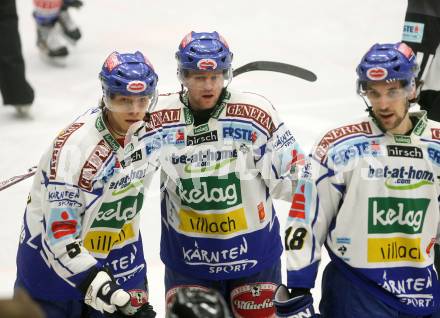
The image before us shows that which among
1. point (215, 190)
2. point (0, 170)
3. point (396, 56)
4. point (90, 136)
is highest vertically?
point (396, 56)

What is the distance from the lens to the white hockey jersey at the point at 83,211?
3529 mm

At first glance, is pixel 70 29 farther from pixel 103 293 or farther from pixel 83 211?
pixel 103 293

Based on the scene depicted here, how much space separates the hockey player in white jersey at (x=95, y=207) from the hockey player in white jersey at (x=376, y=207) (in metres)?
0.65

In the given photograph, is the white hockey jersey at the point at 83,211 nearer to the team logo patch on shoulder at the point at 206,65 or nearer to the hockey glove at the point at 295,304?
the team logo patch on shoulder at the point at 206,65

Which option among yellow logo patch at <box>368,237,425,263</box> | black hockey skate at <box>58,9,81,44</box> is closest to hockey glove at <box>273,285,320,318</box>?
yellow logo patch at <box>368,237,425,263</box>

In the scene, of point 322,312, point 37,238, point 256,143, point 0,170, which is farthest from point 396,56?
point 0,170

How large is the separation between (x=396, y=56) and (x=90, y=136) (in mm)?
1123

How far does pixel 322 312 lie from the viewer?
11.8 feet

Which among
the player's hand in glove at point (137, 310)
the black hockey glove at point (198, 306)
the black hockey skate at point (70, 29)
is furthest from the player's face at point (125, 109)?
the black hockey skate at point (70, 29)

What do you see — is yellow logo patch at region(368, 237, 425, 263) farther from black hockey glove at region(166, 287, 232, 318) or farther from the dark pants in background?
the dark pants in background

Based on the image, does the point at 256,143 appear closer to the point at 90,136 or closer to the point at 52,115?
the point at 90,136

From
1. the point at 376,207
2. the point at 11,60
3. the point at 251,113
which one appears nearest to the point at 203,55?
the point at 251,113

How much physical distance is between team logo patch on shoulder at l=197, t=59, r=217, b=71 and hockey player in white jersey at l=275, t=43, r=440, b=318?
590mm

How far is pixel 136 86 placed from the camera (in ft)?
11.9
